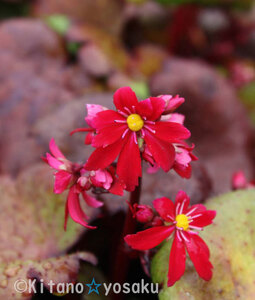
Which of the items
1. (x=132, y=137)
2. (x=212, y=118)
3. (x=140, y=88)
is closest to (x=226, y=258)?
(x=132, y=137)

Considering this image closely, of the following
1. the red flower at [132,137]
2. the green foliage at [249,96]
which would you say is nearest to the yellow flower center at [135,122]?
the red flower at [132,137]

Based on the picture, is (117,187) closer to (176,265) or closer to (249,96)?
(176,265)

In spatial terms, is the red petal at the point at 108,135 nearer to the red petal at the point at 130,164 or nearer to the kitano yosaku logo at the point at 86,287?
the red petal at the point at 130,164

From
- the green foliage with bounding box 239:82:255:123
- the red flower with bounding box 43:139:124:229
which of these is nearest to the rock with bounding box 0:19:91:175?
the red flower with bounding box 43:139:124:229

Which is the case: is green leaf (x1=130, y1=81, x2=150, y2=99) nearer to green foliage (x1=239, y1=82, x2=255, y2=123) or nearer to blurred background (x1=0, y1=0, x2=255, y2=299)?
blurred background (x1=0, y1=0, x2=255, y2=299)

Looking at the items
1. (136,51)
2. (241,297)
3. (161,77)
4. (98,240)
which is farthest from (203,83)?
(241,297)

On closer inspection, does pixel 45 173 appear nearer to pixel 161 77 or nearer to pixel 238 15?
pixel 161 77

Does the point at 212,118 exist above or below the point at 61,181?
above
